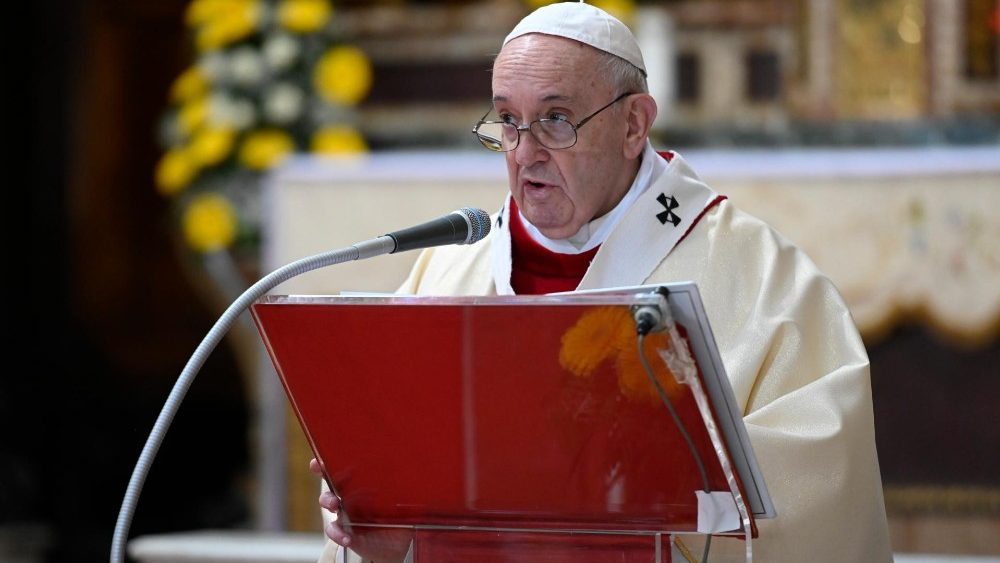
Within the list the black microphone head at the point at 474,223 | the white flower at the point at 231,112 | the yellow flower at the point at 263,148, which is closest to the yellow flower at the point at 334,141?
the yellow flower at the point at 263,148

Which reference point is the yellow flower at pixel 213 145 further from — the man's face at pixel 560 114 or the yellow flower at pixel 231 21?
the man's face at pixel 560 114

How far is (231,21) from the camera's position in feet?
19.0

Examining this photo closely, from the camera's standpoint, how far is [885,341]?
482 cm

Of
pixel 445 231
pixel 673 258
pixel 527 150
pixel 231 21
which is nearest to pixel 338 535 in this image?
pixel 445 231

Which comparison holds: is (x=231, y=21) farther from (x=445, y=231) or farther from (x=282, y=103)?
(x=445, y=231)

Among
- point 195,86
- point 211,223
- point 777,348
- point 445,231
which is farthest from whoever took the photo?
point 195,86

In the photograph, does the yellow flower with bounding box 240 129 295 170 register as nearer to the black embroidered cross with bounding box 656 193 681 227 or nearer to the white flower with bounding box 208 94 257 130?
the white flower with bounding box 208 94 257 130

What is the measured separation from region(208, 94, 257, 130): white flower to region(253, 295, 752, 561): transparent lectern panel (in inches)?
139

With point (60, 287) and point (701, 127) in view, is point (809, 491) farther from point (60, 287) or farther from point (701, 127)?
point (60, 287)

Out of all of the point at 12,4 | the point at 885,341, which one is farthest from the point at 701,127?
the point at 12,4

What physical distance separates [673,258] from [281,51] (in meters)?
3.08

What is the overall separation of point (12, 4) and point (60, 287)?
144cm

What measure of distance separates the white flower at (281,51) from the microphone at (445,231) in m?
3.52

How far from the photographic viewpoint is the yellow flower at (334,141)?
19.0 feet
